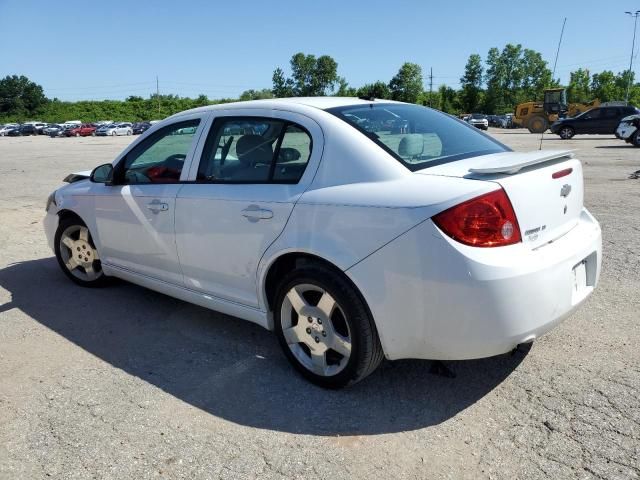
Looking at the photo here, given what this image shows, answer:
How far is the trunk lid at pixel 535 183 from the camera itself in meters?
2.66

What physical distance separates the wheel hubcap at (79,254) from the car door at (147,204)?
32 centimetres

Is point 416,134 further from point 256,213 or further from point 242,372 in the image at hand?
point 242,372

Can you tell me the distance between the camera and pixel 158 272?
4.06m

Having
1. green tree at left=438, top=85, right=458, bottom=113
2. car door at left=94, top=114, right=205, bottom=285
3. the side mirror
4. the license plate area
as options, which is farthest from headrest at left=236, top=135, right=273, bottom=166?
green tree at left=438, top=85, right=458, bottom=113

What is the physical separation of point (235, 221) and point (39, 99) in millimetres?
120333

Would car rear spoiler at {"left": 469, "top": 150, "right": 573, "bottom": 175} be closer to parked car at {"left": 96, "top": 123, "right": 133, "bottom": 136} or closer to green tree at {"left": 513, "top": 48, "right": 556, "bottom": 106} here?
parked car at {"left": 96, "top": 123, "right": 133, "bottom": 136}

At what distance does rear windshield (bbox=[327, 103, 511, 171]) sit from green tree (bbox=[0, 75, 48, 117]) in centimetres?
11502

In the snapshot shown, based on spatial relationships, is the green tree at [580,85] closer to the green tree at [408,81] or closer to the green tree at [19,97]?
the green tree at [408,81]

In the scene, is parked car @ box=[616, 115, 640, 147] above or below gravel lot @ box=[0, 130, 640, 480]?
above

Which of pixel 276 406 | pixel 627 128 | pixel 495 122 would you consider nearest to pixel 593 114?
pixel 627 128

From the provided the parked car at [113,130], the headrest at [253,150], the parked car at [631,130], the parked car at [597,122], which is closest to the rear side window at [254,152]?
the headrest at [253,150]

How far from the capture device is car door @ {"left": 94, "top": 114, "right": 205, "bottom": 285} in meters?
3.84

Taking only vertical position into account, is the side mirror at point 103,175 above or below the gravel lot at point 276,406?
above

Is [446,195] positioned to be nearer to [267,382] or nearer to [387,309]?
[387,309]
